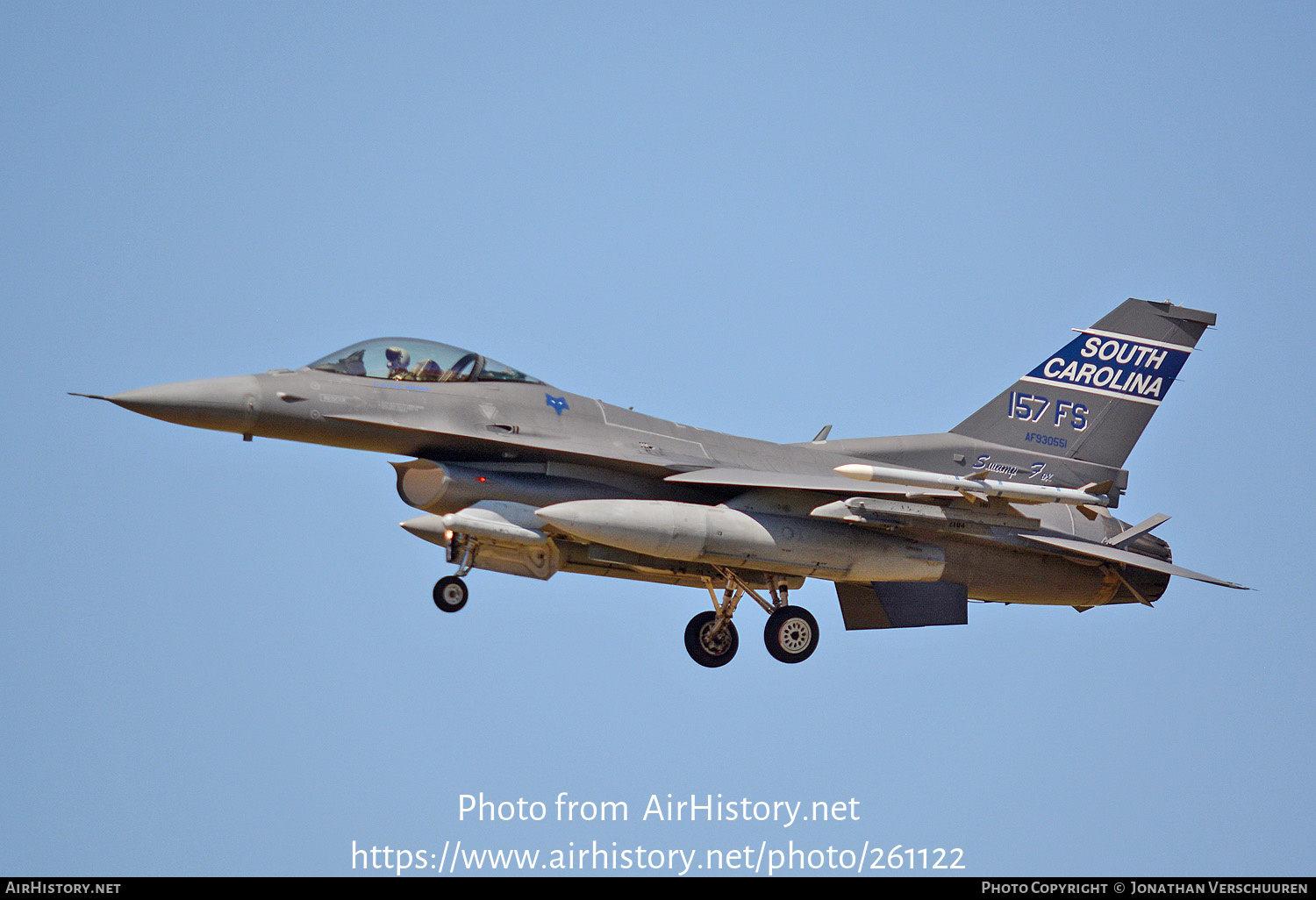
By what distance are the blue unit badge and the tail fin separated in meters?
0.01

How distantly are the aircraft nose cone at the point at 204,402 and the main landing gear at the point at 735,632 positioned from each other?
19.2 ft

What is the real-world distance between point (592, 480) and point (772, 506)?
216 centimetres

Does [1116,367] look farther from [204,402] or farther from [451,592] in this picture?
[204,402]

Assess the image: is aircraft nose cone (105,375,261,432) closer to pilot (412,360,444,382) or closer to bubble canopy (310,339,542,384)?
bubble canopy (310,339,542,384)

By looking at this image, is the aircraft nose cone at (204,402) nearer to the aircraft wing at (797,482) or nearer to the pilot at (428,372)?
the pilot at (428,372)

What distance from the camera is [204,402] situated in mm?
17672

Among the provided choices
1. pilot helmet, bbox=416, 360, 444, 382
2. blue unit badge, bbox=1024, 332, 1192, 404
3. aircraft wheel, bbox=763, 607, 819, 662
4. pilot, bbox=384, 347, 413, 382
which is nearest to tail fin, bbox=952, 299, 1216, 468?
blue unit badge, bbox=1024, 332, 1192, 404

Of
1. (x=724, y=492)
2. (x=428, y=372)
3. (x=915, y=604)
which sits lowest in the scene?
(x=915, y=604)

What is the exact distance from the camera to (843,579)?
19.8 meters

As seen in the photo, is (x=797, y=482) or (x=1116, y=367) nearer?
(x=797, y=482)

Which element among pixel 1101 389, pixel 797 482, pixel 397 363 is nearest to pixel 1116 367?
pixel 1101 389

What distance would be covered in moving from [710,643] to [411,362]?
508 centimetres
